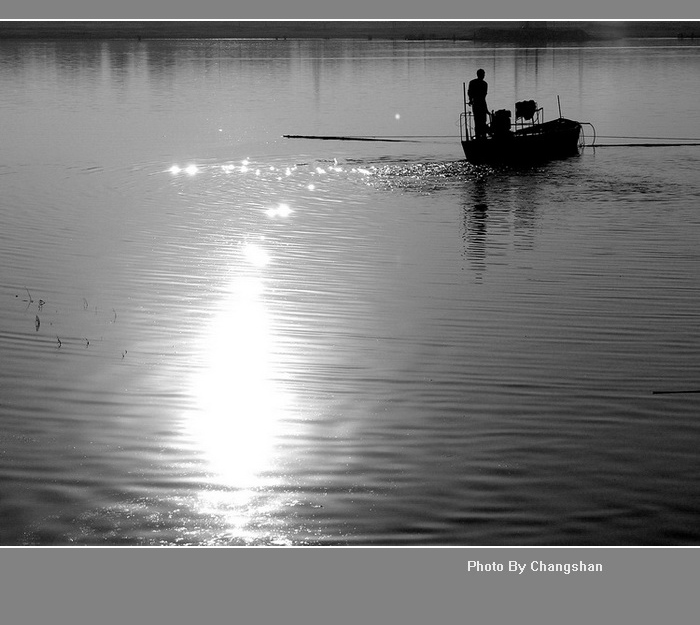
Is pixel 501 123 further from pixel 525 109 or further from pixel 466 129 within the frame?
pixel 525 109

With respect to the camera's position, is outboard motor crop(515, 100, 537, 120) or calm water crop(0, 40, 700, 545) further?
outboard motor crop(515, 100, 537, 120)

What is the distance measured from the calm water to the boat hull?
87cm

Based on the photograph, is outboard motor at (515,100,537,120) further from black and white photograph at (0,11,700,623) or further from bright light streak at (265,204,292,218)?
bright light streak at (265,204,292,218)

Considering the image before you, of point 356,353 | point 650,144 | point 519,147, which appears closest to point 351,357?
point 356,353

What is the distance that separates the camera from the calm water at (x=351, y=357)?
257 inches

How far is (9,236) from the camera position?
14945mm

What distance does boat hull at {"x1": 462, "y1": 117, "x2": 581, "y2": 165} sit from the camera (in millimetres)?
22391

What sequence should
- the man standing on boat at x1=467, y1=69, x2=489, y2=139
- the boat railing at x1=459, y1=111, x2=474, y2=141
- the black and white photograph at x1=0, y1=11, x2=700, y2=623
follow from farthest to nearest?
the boat railing at x1=459, y1=111, x2=474, y2=141, the man standing on boat at x1=467, y1=69, x2=489, y2=139, the black and white photograph at x1=0, y1=11, x2=700, y2=623

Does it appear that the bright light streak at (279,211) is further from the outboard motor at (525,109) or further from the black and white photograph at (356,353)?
the outboard motor at (525,109)

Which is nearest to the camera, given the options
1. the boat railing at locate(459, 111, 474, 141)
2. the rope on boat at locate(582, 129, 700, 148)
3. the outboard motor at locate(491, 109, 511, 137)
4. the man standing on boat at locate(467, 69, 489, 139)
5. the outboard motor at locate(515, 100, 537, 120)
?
the outboard motor at locate(491, 109, 511, 137)

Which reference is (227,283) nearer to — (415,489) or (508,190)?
(415,489)

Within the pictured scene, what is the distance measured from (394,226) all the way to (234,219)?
256 centimetres

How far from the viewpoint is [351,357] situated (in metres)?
9.30

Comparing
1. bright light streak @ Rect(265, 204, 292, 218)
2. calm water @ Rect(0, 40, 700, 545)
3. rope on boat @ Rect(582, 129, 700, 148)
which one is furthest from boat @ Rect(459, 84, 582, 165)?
bright light streak @ Rect(265, 204, 292, 218)
